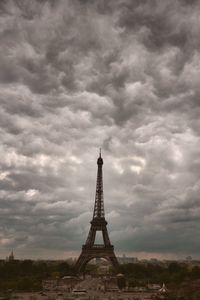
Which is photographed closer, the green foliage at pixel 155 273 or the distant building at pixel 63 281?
the green foliage at pixel 155 273

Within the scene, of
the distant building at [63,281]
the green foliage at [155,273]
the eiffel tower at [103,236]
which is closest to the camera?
the green foliage at [155,273]

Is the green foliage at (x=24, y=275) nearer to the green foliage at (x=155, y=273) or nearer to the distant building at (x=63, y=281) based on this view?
the distant building at (x=63, y=281)

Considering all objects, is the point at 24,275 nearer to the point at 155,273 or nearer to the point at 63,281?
the point at 63,281

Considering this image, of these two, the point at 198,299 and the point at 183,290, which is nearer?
the point at 198,299

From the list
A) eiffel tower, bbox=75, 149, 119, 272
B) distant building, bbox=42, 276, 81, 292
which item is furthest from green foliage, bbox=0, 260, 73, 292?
eiffel tower, bbox=75, 149, 119, 272

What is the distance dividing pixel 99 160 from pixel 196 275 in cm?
3779

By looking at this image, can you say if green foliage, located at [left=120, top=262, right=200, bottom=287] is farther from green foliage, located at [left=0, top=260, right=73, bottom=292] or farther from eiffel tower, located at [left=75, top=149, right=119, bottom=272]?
green foliage, located at [left=0, top=260, right=73, bottom=292]

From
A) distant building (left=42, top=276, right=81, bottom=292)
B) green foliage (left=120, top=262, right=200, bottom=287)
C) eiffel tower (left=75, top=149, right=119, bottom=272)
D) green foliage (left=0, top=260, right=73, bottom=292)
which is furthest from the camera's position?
eiffel tower (left=75, top=149, right=119, bottom=272)

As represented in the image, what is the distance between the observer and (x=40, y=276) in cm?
10456

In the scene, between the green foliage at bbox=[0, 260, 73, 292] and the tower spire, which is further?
the tower spire

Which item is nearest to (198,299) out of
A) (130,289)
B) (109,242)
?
(130,289)

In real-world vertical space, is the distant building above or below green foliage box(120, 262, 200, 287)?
below

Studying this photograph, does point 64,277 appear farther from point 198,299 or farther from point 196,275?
point 198,299

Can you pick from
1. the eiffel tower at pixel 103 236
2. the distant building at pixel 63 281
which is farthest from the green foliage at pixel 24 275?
the eiffel tower at pixel 103 236
